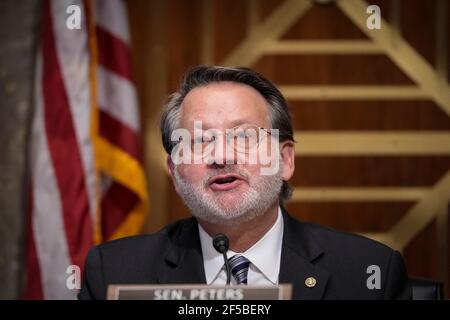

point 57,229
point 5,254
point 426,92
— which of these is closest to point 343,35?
point 426,92

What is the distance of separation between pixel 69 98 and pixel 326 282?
6.27 ft

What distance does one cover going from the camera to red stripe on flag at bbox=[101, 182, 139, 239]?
3.55 meters

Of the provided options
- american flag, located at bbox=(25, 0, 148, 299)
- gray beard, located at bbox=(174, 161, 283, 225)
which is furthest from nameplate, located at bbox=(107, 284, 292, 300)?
american flag, located at bbox=(25, 0, 148, 299)

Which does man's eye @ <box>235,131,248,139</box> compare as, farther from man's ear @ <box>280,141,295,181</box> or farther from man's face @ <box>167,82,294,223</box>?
man's ear @ <box>280,141,295,181</box>

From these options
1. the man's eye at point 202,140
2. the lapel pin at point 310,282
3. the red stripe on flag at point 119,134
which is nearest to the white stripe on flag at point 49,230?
the red stripe on flag at point 119,134

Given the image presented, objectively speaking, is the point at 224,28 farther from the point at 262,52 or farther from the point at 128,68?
the point at 128,68

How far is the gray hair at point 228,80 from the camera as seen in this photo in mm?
2119

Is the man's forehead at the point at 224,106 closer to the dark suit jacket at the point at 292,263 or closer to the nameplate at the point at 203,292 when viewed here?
the dark suit jacket at the point at 292,263

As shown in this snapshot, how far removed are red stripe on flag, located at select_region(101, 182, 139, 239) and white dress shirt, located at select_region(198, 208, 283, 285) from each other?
1.49 m

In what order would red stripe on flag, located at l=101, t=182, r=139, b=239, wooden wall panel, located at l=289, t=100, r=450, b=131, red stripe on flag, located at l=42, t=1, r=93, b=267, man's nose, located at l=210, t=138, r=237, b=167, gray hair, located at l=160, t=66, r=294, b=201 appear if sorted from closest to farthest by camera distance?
1. man's nose, located at l=210, t=138, r=237, b=167
2. gray hair, located at l=160, t=66, r=294, b=201
3. red stripe on flag, located at l=42, t=1, r=93, b=267
4. red stripe on flag, located at l=101, t=182, r=139, b=239
5. wooden wall panel, located at l=289, t=100, r=450, b=131

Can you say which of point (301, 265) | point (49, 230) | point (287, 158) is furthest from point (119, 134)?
point (301, 265)

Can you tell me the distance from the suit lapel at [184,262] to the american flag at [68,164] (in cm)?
137

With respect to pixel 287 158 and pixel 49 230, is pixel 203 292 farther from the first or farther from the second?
pixel 49 230

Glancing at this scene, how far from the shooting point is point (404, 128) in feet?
12.9
